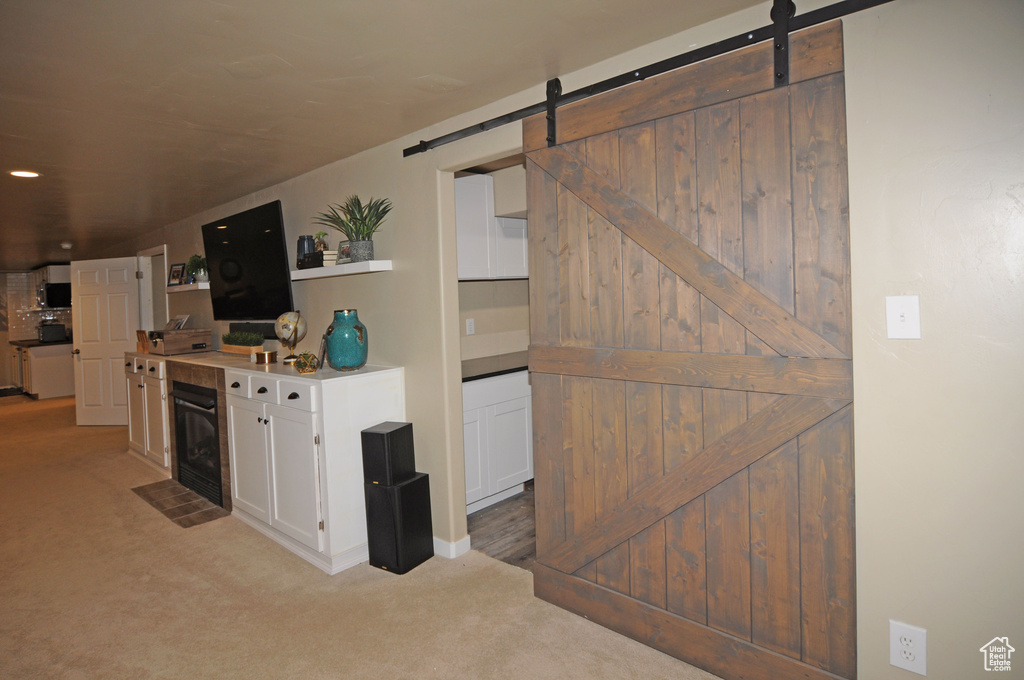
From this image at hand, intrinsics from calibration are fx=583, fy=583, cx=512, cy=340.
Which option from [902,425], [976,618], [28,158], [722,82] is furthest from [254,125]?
[976,618]

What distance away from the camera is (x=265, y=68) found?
2.20m

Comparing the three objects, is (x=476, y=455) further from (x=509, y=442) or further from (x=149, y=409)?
(x=149, y=409)

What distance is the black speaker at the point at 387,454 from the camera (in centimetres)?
297

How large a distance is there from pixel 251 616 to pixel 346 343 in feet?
4.62

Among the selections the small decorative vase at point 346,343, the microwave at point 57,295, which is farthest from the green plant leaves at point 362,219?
the microwave at point 57,295

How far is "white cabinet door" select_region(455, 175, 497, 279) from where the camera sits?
11.8ft

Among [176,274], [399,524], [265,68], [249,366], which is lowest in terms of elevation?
[399,524]

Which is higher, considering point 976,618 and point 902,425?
point 902,425

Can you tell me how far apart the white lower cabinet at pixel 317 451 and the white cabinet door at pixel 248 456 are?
12 millimetres

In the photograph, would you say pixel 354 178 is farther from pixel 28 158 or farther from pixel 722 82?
pixel 722 82

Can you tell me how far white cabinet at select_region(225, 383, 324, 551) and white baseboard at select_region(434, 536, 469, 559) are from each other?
0.61m

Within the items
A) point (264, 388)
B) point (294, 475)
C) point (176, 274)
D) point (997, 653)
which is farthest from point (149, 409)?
point (997, 653)

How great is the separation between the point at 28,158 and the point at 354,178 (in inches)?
70.6

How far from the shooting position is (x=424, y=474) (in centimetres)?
313
